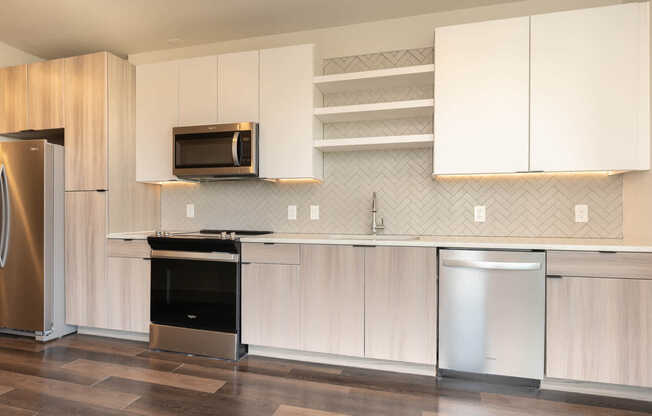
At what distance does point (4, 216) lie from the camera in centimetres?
313

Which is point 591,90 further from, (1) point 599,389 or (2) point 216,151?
(2) point 216,151

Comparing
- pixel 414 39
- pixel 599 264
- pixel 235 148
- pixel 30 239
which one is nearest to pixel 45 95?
pixel 30 239

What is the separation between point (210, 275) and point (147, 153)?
1310 mm

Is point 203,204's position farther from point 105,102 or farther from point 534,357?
A: point 534,357

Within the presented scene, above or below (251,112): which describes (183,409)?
below

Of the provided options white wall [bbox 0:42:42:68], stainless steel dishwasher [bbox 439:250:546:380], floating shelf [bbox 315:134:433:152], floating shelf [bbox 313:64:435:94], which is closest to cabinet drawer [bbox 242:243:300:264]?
floating shelf [bbox 315:134:433:152]

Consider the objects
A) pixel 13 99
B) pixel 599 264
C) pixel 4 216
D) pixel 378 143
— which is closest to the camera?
pixel 599 264

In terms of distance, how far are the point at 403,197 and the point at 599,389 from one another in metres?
1.72

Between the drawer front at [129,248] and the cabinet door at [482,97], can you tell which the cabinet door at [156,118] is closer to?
the drawer front at [129,248]

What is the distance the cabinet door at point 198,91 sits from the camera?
309 centimetres

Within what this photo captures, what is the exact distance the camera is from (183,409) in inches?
79.4

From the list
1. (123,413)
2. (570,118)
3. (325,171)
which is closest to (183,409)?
(123,413)

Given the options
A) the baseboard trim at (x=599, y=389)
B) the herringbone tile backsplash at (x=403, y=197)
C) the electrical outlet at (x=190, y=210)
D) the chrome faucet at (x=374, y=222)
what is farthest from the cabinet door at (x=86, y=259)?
the baseboard trim at (x=599, y=389)

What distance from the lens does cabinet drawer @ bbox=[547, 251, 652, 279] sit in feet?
6.79
